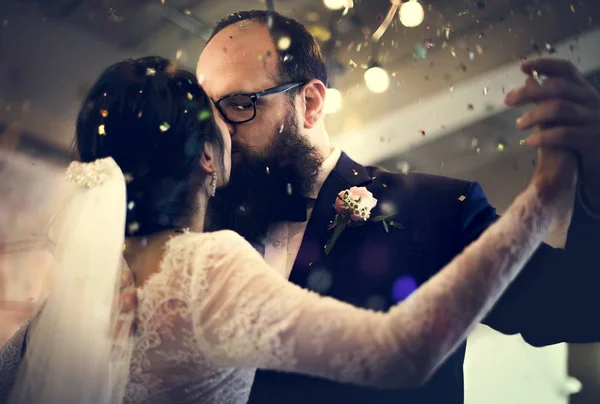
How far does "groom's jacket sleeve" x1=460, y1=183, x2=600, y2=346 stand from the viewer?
0.73 metres

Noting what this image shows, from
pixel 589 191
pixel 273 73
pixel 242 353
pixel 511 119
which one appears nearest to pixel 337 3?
pixel 273 73

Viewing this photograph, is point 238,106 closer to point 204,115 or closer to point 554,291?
point 204,115

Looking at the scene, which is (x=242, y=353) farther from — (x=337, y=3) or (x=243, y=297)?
(x=337, y=3)

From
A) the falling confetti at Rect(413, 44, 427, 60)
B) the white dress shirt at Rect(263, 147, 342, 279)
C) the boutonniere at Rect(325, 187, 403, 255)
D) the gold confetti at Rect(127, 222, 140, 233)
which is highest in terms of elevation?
the falling confetti at Rect(413, 44, 427, 60)

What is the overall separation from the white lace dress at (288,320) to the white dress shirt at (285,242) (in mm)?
205

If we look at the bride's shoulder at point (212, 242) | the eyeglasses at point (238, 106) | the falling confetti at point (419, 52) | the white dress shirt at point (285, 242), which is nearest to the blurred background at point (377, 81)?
the falling confetti at point (419, 52)

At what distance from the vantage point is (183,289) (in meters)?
0.63

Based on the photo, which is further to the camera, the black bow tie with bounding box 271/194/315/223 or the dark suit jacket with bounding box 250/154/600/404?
the black bow tie with bounding box 271/194/315/223

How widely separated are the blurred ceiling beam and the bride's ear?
0.33 metres

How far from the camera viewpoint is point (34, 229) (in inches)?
37.9

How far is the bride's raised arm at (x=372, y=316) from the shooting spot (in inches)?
21.4

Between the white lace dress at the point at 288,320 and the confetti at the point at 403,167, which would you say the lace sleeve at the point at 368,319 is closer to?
the white lace dress at the point at 288,320

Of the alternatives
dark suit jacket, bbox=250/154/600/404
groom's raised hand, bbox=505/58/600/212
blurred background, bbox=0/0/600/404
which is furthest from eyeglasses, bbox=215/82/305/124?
groom's raised hand, bbox=505/58/600/212

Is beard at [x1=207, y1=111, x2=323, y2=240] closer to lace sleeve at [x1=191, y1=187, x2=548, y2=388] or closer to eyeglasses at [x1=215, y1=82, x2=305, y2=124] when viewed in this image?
eyeglasses at [x1=215, y1=82, x2=305, y2=124]
